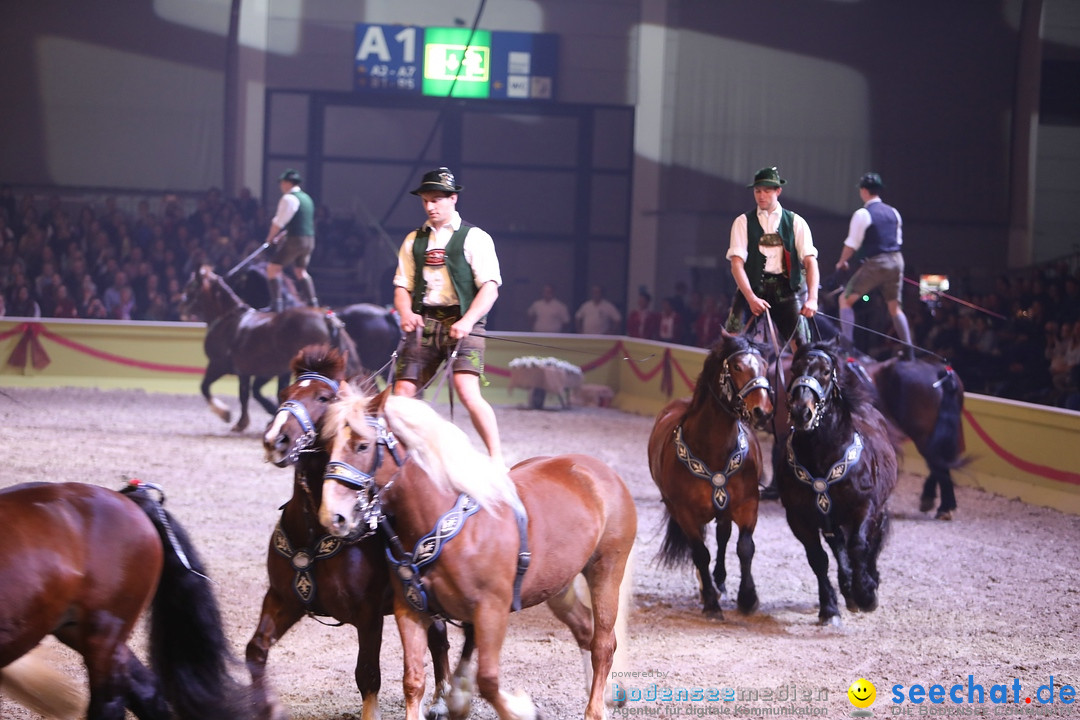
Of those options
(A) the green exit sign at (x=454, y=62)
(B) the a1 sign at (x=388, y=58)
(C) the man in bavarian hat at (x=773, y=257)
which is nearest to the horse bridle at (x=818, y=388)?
(C) the man in bavarian hat at (x=773, y=257)

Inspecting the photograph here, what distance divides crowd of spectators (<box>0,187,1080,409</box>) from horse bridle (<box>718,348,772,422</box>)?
7.70 metres

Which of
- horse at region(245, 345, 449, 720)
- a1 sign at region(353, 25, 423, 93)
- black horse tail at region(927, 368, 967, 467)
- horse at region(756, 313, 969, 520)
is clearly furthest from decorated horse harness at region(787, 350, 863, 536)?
a1 sign at region(353, 25, 423, 93)

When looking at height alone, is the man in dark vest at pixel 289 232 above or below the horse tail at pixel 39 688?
above

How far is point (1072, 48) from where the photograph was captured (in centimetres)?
1780

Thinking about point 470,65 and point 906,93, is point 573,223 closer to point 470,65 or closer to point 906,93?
point 470,65

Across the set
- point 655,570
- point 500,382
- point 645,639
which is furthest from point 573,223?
point 645,639

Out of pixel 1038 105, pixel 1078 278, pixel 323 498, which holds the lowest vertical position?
pixel 323 498

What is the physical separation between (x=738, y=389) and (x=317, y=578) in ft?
8.36

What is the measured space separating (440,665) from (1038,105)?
1728 centimetres

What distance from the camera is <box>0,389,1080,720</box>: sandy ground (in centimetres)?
451

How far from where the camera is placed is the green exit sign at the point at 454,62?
18875mm

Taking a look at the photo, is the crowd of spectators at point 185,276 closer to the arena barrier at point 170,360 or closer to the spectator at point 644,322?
the spectator at point 644,322

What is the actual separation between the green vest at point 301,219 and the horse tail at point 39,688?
29.0 ft

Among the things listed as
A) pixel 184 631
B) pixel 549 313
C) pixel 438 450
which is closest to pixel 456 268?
pixel 438 450
